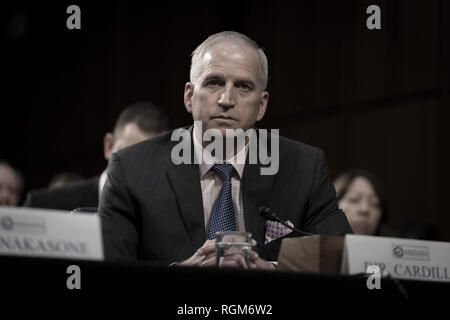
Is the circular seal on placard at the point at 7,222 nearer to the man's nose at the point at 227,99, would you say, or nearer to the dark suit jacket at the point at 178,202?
the dark suit jacket at the point at 178,202

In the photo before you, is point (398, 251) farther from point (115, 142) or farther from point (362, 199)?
point (115, 142)

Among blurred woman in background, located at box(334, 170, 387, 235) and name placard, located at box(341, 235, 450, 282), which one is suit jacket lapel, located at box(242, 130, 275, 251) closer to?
name placard, located at box(341, 235, 450, 282)

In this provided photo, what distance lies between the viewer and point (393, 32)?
5.71m

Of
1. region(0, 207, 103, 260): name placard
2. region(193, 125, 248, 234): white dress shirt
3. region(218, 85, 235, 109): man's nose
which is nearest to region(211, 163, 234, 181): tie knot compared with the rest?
region(193, 125, 248, 234): white dress shirt

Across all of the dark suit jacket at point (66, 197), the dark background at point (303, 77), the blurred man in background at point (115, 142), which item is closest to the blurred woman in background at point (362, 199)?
the dark background at point (303, 77)

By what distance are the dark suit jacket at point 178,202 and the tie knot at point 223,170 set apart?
67mm

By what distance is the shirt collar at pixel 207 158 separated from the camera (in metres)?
2.66

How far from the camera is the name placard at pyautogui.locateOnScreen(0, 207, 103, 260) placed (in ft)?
5.36

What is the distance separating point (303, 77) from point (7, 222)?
5042 millimetres

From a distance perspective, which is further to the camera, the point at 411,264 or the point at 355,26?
the point at 355,26

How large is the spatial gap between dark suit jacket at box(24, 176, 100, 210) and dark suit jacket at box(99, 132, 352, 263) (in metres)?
2.10
